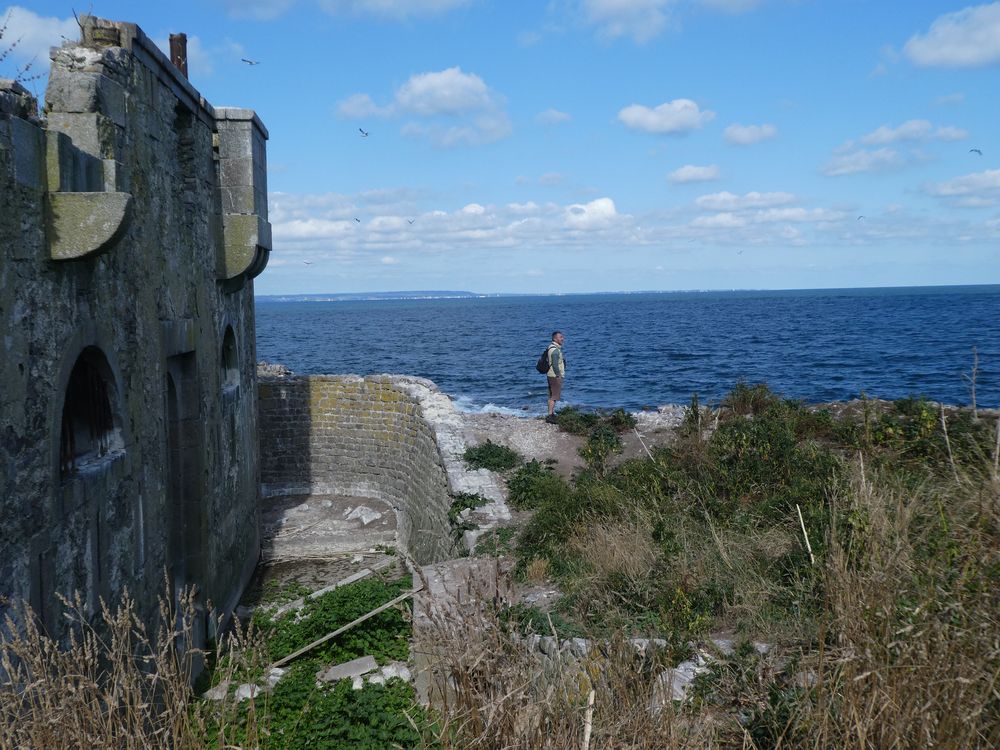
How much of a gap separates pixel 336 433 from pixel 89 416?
10.1 meters

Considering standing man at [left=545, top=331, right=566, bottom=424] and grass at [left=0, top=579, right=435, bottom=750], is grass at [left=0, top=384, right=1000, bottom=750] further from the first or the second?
standing man at [left=545, top=331, right=566, bottom=424]

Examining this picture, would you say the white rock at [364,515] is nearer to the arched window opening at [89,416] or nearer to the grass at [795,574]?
the grass at [795,574]

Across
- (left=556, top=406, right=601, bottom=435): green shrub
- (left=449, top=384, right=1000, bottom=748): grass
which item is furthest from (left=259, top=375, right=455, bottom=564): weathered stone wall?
(left=449, top=384, right=1000, bottom=748): grass

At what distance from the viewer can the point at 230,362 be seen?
1036cm

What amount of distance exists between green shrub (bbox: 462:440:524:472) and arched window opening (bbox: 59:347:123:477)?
599 centimetres

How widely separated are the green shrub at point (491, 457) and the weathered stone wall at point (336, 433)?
3.16 m

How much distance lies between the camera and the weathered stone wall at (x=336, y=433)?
1512cm

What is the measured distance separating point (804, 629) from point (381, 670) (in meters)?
3.90

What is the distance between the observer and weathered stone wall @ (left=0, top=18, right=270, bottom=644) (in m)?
4.43

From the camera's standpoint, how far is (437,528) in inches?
423

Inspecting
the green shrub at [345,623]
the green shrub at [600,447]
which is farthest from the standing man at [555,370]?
the green shrub at [345,623]

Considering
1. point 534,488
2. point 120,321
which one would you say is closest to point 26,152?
point 120,321

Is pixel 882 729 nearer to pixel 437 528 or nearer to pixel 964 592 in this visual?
pixel 964 592

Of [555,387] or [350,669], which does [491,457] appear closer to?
[555,387]
